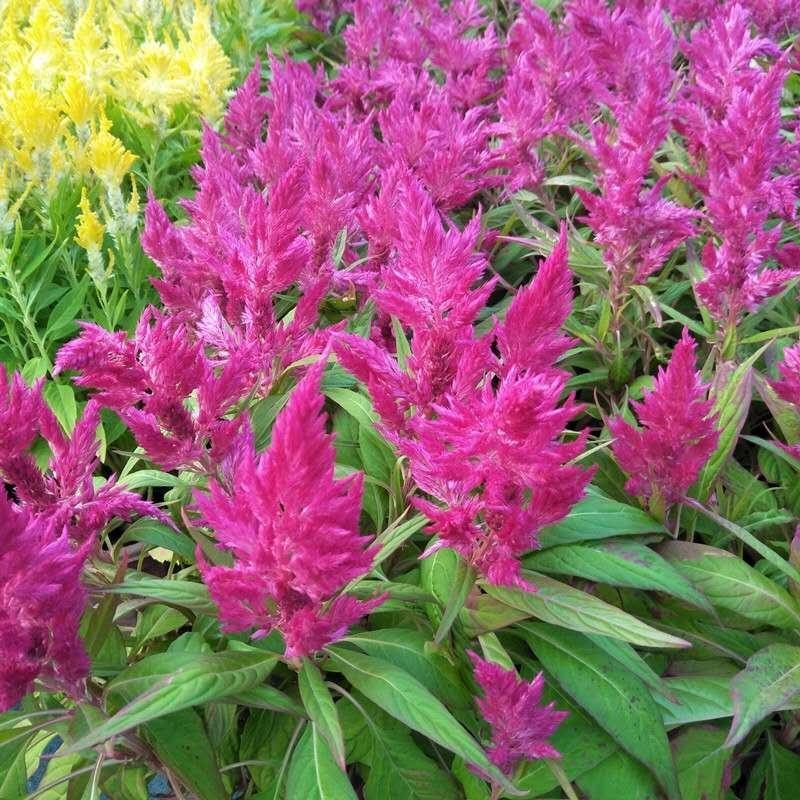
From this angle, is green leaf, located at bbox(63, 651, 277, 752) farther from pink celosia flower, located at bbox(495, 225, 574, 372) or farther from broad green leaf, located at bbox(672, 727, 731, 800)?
broad green leaf, located at bbox(672, 727, 731, 800)

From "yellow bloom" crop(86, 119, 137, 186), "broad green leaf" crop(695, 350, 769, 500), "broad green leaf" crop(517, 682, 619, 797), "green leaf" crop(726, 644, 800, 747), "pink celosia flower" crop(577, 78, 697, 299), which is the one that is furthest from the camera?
"yellow bloom" crop(86, 119, 137, 186)

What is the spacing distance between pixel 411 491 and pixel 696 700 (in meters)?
0.59

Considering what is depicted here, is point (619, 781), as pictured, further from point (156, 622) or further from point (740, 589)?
point (156, 622)

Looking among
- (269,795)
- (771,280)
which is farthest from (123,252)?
(771,280)

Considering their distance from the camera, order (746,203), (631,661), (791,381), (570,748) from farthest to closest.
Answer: (746,203)
(791,381)
(570,748)
(631,661)

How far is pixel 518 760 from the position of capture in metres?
1.28

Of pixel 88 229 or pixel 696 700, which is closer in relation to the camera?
pixel 696 700

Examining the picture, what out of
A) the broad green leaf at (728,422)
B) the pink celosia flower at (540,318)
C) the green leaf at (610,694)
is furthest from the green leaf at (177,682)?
the broad green leaf at (728,422)

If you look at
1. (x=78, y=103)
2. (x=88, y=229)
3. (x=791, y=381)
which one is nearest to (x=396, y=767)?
(x=791, y=381)

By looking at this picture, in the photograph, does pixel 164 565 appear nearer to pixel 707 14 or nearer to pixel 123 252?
pixel 123 252

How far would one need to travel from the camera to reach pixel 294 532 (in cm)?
88

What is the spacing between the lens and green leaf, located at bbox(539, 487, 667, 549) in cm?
134

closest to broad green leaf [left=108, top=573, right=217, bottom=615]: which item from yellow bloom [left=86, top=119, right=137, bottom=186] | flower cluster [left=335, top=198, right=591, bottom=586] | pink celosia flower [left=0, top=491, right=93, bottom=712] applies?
pink celosia flower [left=0, top=491, right=93, bottom=712]

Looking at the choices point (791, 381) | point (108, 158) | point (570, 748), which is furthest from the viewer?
point (108, 158)
